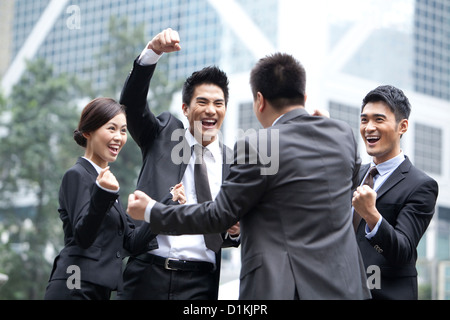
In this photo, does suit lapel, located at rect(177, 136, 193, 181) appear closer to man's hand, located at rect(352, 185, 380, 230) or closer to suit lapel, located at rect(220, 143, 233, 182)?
suit lapel, located at rect(220, 143, 233, 182)

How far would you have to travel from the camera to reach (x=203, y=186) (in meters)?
3.72

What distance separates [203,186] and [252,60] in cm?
3794

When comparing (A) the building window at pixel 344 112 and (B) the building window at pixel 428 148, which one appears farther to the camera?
(B) the building window at pixel 428 148

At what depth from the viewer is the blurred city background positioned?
28781mm

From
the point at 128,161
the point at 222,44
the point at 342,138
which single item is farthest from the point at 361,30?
the point at 342,138


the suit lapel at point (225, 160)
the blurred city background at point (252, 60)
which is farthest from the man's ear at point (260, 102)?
the blurred city background at point (252, 60)

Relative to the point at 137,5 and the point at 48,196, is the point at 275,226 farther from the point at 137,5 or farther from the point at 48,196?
the point at 137,5

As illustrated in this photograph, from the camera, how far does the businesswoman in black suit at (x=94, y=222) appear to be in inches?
129

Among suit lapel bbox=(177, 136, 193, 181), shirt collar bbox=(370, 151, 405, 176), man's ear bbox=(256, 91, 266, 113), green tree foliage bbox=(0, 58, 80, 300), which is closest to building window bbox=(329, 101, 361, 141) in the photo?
green tree foliage bbox=(0, 58, 80, 300)

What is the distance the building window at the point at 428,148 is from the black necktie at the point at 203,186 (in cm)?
3759

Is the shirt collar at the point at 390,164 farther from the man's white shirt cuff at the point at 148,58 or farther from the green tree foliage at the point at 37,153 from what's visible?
the green tree foliage at the point at 37,153

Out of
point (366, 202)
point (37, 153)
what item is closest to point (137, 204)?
point (366, 202)

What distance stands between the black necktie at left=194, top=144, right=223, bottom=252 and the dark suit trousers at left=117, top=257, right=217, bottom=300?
188 mm
